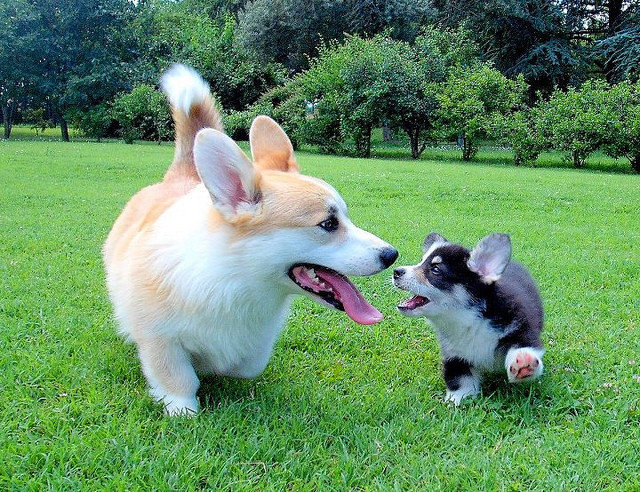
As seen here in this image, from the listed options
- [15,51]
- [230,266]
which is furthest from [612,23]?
[230,266]

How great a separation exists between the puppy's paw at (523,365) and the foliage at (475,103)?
15.8 meters

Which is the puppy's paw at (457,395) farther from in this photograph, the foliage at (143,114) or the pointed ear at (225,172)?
the foliage at (143,114)

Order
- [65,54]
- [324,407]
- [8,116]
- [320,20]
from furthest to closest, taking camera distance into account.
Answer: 1. [320,20]
2. [8,116]
3. [65,54]
4. [324,407]

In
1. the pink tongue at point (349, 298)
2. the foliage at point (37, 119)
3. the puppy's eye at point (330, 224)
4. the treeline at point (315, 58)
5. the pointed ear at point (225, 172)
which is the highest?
the treeline at point (315, 58)

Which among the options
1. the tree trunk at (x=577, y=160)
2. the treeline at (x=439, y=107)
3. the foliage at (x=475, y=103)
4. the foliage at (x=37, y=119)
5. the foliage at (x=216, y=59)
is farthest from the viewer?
the foliage at (x=37, y=119)

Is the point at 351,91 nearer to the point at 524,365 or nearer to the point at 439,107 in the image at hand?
the point at 439,107

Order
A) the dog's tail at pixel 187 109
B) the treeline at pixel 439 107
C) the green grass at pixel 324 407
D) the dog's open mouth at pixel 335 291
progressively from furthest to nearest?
the treeline at pixel 439 107 < the dog's tail at pixel 187 109 < the dog's open mouth at pixel 335 291 < the green grass at pixel 324 407

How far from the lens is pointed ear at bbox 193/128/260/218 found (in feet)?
6.71

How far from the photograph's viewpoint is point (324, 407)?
244 centimetres

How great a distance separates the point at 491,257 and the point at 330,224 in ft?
3.28

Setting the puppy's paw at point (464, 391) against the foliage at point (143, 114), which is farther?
the foliage at point (143, 114)

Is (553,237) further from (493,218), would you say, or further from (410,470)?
(410,470)

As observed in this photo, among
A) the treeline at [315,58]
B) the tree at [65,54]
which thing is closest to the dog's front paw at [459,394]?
the treeline at [315,58]

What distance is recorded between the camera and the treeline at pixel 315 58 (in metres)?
19.1
